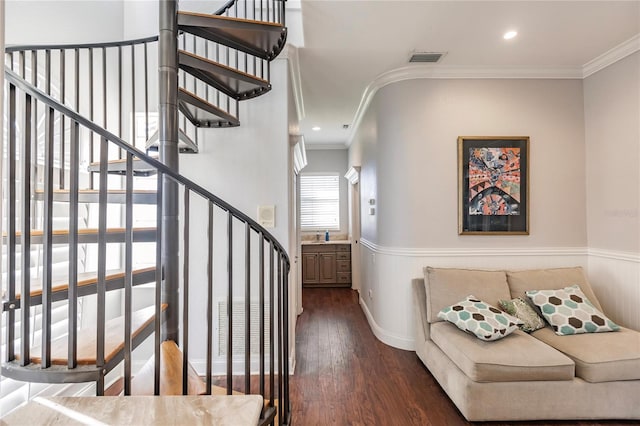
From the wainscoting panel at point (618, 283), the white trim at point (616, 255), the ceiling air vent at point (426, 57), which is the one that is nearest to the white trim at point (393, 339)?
the wainscoting panel at point (618, 283)

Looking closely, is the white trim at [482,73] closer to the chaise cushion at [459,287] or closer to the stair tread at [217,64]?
the stair tread at [217,64]

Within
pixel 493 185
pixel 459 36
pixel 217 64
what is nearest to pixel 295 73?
pixel 217 64

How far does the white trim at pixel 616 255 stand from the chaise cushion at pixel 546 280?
11.5 inches

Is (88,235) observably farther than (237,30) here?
No

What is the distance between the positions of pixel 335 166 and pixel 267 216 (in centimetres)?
391

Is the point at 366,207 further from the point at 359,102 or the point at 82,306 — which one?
the point at 82,306

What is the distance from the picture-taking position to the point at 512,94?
3.24m

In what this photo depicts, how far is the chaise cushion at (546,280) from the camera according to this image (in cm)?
284

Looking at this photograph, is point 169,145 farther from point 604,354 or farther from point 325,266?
point 325,266

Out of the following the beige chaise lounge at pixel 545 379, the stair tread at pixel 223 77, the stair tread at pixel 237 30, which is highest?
the stair tread at pixel 237 30

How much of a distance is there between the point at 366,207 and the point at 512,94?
6.88 ft

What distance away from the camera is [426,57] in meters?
3.02

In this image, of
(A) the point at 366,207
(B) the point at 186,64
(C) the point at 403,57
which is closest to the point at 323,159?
(A) the point at 366,207

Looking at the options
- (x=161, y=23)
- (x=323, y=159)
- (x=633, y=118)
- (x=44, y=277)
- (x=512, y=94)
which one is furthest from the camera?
(x=323, y=159)
